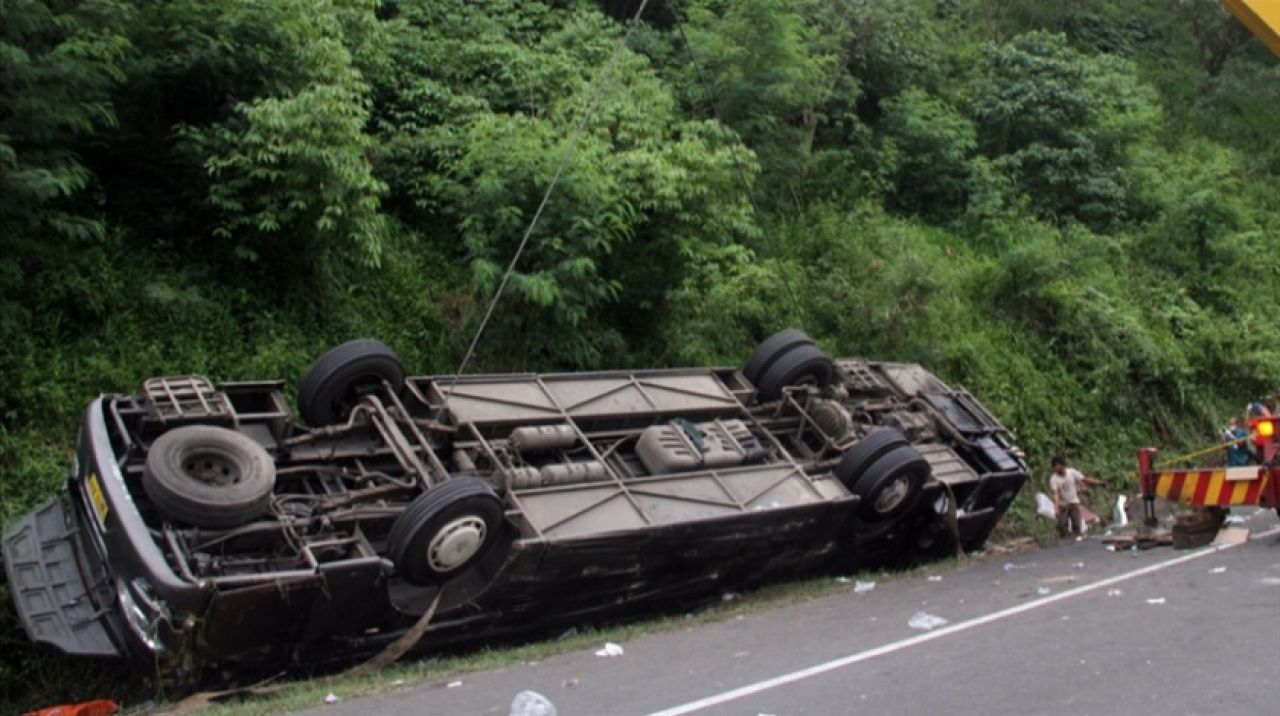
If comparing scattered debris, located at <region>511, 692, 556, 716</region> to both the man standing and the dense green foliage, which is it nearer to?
the dense green foliage

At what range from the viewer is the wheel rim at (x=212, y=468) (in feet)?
22.7

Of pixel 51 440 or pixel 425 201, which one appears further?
pixel 425 201

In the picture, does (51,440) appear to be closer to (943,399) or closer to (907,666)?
(907,666)

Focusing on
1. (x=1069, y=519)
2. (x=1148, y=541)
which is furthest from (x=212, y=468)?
(x=1069, y=519)

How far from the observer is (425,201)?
38.9 ft

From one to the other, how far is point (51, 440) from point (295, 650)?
3160 mm

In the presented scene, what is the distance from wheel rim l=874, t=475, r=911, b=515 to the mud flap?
580 cm

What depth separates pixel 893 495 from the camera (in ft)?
32.0

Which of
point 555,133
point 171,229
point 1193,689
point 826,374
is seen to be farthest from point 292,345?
point 1193,689

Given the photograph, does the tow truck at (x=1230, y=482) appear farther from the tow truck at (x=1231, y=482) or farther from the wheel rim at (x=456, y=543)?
the wheel rim at (x=456, y=543)

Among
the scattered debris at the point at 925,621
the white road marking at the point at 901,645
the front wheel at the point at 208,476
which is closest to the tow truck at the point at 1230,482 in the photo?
the white road marking at the point at 901,645

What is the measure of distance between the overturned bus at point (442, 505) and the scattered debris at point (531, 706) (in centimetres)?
138

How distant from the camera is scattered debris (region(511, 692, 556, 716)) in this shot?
18.3ft

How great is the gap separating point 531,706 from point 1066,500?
361 inches
